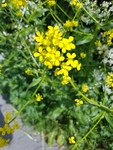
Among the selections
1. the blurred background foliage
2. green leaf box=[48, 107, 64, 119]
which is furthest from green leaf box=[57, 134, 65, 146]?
green leaf box=[48, 107, 64, 119]

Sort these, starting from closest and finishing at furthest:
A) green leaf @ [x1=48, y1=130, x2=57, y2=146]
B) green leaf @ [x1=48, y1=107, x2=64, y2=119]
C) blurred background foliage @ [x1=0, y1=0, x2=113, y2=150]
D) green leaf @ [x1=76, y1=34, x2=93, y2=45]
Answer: green leaf @ [x1=76, y1=34, x2=93, y2=45], blurred background foliage @ [x1=0, y1=0, x2=113, y2=150], green leaf @ [x1=48, y1=107, x2=64, y2=119], green leaf @ [x1=48, y1=130, x2=57, y2=146]

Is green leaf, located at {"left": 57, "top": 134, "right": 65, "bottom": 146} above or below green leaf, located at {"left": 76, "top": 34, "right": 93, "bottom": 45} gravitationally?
below

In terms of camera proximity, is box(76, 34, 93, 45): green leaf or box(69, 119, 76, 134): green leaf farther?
box(69, 119, 76, 134): green leaf

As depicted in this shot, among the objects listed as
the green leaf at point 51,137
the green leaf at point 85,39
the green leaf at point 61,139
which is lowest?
the green leaf at point 61,139

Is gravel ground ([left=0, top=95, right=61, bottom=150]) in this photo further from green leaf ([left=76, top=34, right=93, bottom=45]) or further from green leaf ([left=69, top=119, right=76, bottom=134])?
green leaf ([left=76, top=34, right=93, bottom=45])

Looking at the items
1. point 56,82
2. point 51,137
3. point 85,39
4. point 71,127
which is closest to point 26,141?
point 51,137

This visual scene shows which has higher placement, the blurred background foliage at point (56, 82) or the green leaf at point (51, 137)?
the blurred background foliage at point (56, 82)

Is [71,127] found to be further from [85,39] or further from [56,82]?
[85,39]

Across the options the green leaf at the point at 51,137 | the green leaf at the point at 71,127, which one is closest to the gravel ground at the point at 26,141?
the green leaf at the point at 51,137

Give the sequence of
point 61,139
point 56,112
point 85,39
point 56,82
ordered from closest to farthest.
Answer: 1. point 85,39
2. point 56,82
3. point 56,112
4. point 61,139

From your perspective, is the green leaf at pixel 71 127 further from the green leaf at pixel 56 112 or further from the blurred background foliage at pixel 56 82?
the green leaf at pixel 56 112

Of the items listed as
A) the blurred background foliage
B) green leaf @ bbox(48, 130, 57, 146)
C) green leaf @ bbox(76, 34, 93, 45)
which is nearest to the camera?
green leaf @ bbox(76, 34, 93, 45)
